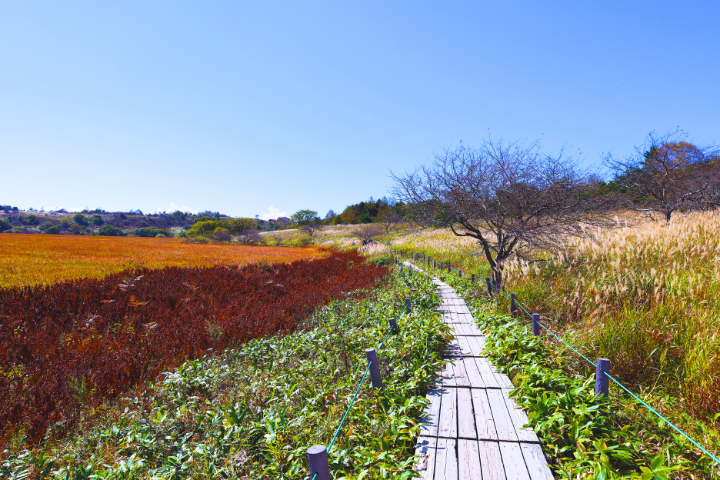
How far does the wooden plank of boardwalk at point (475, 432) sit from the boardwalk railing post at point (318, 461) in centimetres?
119

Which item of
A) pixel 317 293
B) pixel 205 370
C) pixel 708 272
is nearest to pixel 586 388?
pixel 708 272

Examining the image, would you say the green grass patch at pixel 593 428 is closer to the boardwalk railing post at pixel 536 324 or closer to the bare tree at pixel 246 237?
the boardwalk railing post at pixel 536 324

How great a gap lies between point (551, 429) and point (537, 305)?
401 cm

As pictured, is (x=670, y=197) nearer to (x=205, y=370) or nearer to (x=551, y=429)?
(x=551, y=429)

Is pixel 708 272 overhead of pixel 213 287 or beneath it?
overhead

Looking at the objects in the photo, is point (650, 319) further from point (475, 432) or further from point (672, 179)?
point (672, 179)

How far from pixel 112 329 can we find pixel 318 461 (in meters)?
7.60

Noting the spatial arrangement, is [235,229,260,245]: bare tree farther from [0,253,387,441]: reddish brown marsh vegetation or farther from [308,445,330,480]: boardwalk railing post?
[308,445,330,480]: boardwalk railing post

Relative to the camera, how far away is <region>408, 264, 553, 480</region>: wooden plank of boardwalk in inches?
108

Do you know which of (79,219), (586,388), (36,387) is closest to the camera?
(586,388)

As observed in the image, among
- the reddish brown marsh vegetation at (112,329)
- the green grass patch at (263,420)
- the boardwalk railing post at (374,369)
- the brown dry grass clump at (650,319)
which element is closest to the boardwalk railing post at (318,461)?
the green grass patch at (263,420)

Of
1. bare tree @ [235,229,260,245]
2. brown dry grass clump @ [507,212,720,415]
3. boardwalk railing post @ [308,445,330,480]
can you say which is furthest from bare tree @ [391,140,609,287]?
A: bare tree @ [235,229,260,245]

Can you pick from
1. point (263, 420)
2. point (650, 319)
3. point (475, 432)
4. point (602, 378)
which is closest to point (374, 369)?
point (475, 432)

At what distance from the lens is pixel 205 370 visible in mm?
5273
